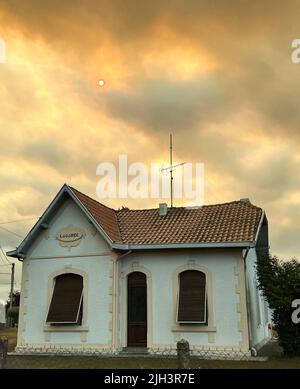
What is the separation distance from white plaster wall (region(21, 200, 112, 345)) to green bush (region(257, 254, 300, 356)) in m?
5.66

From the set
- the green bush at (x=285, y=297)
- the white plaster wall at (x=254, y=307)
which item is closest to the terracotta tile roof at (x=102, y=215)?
the white plaster wall at (x=254, y=307)

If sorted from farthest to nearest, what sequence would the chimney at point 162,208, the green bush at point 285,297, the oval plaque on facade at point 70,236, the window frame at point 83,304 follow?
the chimney at point 162,208 → the oval plaque on facade at point 70,236 → the window frame at point 83,304 → the green bush at point 285,297

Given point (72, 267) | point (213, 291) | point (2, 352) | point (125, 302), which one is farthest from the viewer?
point (72, 267)

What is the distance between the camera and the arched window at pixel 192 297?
47.7 ft

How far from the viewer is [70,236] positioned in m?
16.7

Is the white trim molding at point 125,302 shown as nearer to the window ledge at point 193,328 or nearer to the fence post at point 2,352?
the window ledge at point 193,328

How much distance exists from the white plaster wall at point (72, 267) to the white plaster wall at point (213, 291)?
76 cm

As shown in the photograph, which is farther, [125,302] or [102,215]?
[102,215]

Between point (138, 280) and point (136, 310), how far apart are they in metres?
1.10

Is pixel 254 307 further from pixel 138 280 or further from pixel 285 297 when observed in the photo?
pixel 138 280

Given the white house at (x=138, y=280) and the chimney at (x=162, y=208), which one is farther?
the chimney at (x=162, y=208)

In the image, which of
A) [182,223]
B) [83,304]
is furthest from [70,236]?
[182,223]

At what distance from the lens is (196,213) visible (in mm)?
17594

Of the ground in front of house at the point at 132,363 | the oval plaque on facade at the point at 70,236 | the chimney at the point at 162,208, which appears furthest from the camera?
the chimney at the point at 162,208
